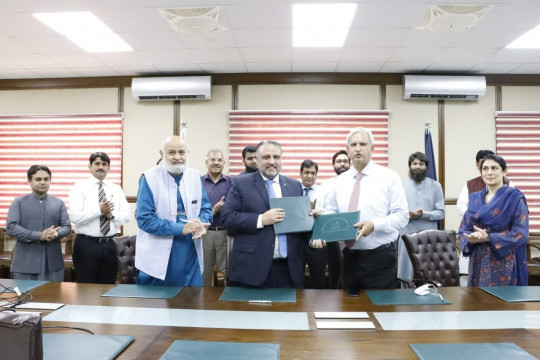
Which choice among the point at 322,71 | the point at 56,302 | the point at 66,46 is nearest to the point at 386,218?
the point at 56,302

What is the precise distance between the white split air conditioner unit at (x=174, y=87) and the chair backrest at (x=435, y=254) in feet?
12.0

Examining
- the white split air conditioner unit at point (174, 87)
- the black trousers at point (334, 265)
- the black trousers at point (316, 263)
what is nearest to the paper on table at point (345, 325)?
the black trousers at point (316, 263)

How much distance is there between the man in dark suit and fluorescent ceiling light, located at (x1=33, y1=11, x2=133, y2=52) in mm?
2647

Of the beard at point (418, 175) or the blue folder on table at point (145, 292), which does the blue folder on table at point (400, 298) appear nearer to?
the blue folder on table at point (145, 292)

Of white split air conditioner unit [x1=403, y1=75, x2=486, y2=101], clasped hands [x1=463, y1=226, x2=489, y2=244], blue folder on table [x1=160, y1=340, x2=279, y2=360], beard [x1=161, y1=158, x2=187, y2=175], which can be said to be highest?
white split air conditioner unit [x1=403, y1=75, x2=486, y2=101]

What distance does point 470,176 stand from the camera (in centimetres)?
595

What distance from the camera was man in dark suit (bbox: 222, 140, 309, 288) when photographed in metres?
2.46

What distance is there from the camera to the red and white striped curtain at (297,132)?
5898 millimetres

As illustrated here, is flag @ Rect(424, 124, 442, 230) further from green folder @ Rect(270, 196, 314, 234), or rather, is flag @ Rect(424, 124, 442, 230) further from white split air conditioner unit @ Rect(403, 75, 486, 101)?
green folder @ Rect(270, 196, 314, 234)

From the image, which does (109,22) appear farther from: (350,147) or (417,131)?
(417,131)

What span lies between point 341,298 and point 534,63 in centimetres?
514

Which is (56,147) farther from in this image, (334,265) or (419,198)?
(419,198)

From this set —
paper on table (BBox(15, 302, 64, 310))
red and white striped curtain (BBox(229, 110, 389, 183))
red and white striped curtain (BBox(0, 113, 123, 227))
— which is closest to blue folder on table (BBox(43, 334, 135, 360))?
paper on table (BBox(15, 302, 64, 310))

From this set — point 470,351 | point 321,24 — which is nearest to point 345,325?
point 470,351
